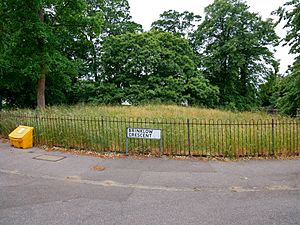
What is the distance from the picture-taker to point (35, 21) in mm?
14844

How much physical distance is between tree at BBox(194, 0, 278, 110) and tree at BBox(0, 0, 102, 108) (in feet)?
66.0

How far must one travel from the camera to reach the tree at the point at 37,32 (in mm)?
14727

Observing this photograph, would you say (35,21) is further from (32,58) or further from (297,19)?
(297,19)

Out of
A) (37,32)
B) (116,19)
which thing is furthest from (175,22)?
(37,32)

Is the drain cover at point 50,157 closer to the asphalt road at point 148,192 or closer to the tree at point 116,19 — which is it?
the asphalt road at point 148,192

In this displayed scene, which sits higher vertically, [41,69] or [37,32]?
[37,32]

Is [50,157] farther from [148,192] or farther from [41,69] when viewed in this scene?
[41,69]

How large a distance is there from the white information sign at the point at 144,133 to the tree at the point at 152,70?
1638cm

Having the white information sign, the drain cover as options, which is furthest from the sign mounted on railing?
the drain cover

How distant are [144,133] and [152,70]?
20216 millimetres

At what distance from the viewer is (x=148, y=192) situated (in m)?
4.81

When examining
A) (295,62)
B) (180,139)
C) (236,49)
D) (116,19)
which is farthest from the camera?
(116,19)

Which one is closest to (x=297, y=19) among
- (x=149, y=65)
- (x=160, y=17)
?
(x=149, y=65)

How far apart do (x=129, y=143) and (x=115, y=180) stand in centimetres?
262
